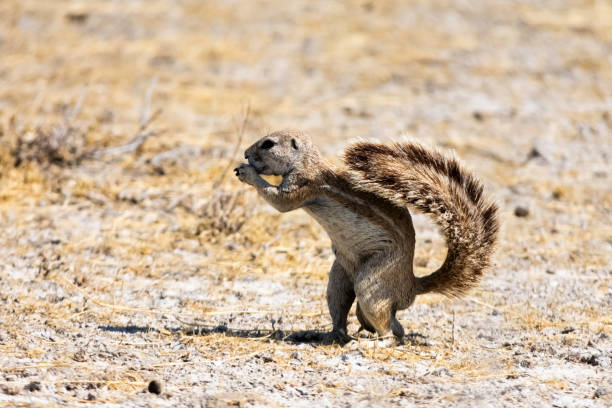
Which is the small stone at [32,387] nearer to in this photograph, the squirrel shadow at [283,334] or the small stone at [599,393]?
the squirrel shadow at [283,334]

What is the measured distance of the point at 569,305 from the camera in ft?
18.4

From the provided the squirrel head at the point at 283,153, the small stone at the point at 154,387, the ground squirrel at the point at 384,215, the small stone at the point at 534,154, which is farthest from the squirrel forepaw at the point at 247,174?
the small stone at the point at 534,154

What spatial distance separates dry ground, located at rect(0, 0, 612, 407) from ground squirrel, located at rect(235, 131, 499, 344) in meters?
0.32

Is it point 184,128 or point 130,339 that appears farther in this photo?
point 184,128

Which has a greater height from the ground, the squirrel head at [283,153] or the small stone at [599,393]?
the squirrel head at [283,153]

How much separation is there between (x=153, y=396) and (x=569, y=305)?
3.11 meters

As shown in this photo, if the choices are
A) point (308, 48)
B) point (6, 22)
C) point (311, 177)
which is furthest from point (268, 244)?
point (6, 22)

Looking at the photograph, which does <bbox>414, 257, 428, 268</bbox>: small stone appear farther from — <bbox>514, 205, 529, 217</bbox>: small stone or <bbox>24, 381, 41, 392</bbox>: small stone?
<bbox>24, 381, 41, 392</bbox>: small stone

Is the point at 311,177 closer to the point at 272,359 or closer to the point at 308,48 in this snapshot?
the point at 272,359

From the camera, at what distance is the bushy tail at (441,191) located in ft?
15.0

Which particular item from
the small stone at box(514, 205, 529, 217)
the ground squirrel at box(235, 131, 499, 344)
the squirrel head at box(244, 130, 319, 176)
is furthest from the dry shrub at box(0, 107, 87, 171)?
the small stone at box(514, 205, 529, 217)

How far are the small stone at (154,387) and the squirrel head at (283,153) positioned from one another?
1.57m

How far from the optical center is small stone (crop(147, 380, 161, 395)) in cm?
392

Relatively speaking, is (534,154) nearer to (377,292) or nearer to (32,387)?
(377,292)
